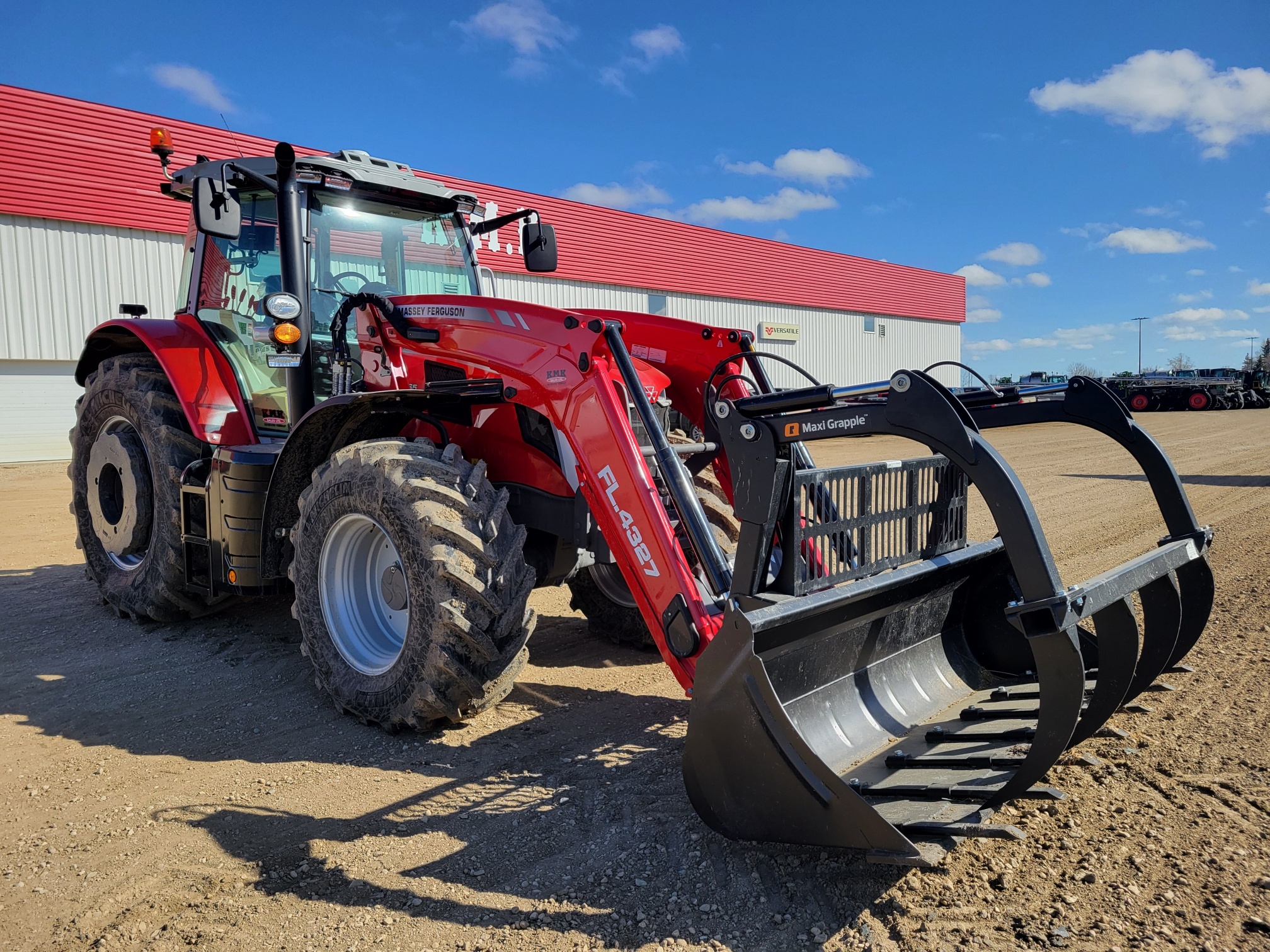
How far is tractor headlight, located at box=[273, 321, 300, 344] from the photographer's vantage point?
438 centimetres

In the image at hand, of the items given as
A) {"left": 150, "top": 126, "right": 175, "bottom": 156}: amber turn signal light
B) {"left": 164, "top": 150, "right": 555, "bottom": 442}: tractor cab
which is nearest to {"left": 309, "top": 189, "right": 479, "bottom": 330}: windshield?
{"left": 164, "top": 150, "right": 555, "bottom": 442}: tractor cab

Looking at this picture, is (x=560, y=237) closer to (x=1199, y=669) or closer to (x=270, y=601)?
(x=270, y=601)

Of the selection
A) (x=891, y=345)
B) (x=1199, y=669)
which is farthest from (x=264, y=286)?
(x=891, y=345)

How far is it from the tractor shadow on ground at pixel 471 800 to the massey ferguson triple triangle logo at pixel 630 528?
0.83m

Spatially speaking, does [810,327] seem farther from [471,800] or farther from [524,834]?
[524,834]

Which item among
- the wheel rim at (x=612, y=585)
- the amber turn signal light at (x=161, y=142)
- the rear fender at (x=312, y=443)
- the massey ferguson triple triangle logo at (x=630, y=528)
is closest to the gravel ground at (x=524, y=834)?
the wheel rim at (x=612, y=585)

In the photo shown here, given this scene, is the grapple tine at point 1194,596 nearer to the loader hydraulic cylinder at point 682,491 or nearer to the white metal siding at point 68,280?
the loader hydraulic cylinder at point 682,491

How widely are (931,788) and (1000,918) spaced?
381mm

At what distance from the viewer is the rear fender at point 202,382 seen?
16.6ft

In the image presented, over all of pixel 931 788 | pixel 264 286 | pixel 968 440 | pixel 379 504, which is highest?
pixel 264 286

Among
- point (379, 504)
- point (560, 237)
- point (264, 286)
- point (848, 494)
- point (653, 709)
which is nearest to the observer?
point (848, 494)

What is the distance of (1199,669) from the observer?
4.28 meters

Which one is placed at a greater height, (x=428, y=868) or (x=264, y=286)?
(x=264, y=286)

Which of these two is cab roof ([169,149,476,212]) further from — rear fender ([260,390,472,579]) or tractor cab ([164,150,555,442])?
rear fender ([260,390,472,579])
